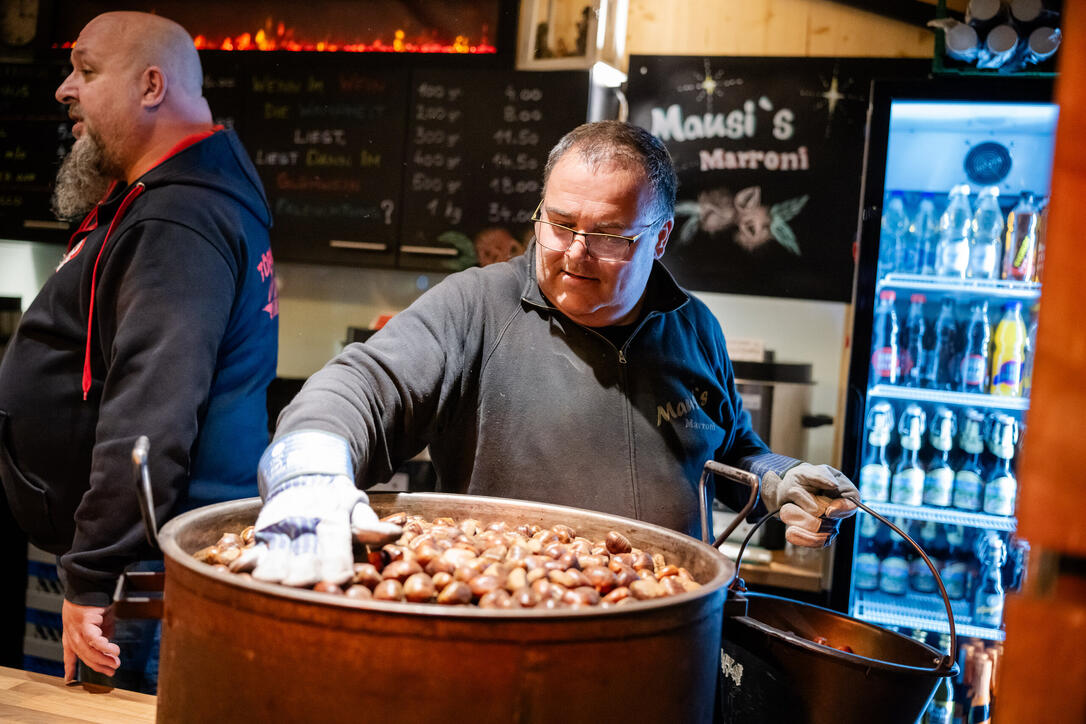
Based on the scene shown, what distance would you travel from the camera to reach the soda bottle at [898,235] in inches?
131

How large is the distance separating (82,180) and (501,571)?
1.84 meters

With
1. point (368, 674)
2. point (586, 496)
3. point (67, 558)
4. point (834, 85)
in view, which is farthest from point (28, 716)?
point (834, 85)

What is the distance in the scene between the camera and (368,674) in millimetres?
839

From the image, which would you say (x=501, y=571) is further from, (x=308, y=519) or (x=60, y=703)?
(x=60, y=703)

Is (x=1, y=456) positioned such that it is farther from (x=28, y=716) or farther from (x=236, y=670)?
(x=236, y=670)

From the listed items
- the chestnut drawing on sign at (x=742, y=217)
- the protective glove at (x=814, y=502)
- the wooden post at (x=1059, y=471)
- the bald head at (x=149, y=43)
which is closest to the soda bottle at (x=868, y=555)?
the chestnut drawing on sign at (x=742, y=217)

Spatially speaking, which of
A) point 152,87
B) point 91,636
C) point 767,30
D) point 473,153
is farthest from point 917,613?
point 152,87

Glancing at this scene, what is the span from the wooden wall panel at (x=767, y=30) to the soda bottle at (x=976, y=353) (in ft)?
3.61

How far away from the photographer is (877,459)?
3.34 m

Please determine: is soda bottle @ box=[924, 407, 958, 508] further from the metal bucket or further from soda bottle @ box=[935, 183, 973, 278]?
the metal bucket

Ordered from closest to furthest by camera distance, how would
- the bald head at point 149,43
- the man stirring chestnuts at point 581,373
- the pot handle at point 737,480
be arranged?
the pot handle at point 737,480 → the man stirring chestnuts at point 581,373 → the bald head at point 149,43

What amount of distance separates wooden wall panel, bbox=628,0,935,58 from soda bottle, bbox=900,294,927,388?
108cm

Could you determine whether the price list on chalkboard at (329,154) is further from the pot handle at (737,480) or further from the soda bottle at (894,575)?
the pot handle at (737,480)

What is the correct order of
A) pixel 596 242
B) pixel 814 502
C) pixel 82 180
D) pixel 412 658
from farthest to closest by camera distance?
pixel 82 180 → pixel 596 242 → pixel 814 502 → pixel 412 658
